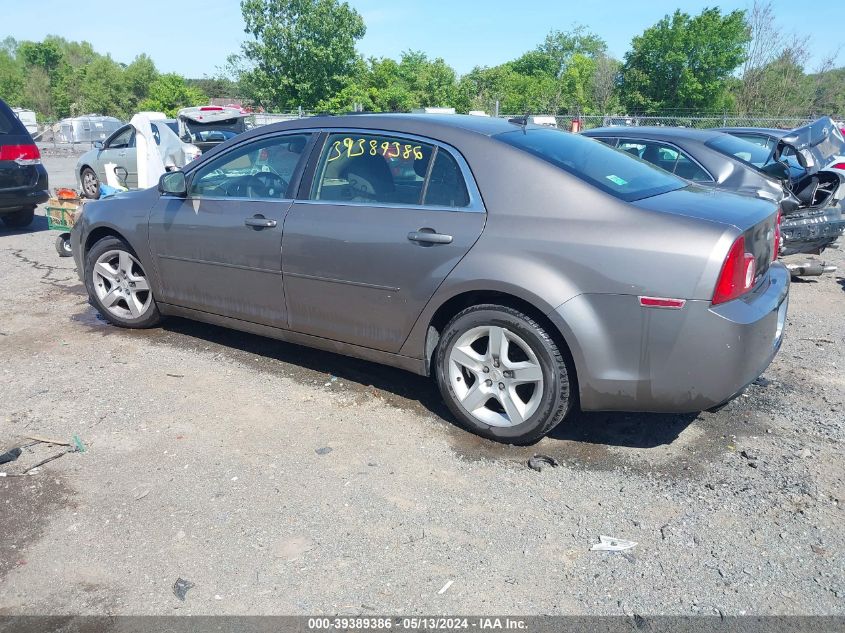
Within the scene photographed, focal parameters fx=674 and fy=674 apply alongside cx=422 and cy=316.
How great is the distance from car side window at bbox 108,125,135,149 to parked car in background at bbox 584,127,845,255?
418 inches

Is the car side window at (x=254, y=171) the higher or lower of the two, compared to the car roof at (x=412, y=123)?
lower

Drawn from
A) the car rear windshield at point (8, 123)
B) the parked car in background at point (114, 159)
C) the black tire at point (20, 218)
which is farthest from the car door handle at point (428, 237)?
the parked car in background at point (114, 159)

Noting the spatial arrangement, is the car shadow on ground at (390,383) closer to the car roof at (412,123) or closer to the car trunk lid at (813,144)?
the car roof at (412,123)

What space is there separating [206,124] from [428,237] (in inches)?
627

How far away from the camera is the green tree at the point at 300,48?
162ft

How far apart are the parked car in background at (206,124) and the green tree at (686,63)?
118 ft

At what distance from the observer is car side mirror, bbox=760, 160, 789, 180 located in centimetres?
658

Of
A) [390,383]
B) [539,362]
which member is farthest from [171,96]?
[539,362]

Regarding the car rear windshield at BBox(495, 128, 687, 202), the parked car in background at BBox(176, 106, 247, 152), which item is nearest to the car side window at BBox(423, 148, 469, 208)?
the car rear windshield at BBox(495, 128, 687, 202)

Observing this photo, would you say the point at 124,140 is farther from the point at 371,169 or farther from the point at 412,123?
the point at 412,123

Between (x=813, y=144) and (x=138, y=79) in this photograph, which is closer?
(x=813, y=144)

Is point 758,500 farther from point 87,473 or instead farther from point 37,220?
point 37,220

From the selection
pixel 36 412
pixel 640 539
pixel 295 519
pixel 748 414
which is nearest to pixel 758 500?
pixel 640 539

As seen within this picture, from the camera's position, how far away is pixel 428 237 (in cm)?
366
